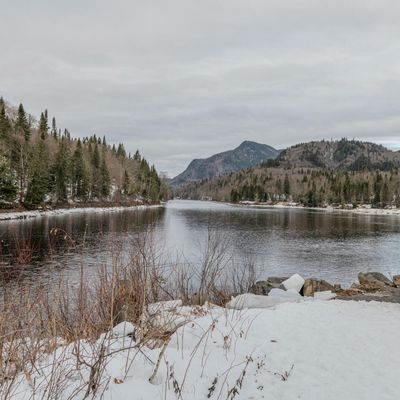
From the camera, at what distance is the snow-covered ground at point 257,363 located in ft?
14.3

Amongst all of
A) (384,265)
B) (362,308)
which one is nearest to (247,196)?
(384,265)

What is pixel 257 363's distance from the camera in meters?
5.63

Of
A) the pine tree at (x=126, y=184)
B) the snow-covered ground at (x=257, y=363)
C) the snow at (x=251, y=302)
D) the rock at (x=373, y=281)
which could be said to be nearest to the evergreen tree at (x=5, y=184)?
the snow at (x=251, y=302)

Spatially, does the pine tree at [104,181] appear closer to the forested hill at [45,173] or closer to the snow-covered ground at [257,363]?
the forested hill at [45,173]

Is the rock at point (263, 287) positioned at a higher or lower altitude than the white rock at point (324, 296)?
lower

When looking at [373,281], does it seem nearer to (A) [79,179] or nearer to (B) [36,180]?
(B) [36,180]

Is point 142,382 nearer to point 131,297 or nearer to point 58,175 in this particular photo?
point 131,297

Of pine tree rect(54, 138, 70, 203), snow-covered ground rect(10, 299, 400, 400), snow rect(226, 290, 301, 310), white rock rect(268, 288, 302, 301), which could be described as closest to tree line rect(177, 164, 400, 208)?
pine tree rect(54, 138, 70, 203)

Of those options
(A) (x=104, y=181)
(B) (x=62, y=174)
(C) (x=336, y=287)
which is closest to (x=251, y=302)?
(C) (x=336, y=287)

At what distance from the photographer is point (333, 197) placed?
463 feet

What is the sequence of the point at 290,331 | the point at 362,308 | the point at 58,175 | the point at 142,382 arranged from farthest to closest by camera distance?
the point at 58,175, the point at 362,308, the point at 290,331, the point at 142,382

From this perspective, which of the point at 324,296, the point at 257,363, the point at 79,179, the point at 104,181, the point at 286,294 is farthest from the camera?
the point at 104,181

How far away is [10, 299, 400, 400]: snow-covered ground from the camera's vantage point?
4367 millimetres

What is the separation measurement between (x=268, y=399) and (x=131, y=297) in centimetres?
333
